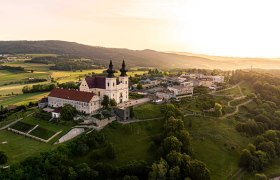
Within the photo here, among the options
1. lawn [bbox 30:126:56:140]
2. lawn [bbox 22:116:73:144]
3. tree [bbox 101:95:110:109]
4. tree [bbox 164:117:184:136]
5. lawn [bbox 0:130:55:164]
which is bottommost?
lawn [bbox 0:130:55:164]

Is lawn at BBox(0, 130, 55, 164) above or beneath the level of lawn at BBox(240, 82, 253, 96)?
beneath

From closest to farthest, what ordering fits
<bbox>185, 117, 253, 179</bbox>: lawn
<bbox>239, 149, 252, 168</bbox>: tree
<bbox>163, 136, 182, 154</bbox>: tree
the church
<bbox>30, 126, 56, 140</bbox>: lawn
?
<bbox>163, 136, 182, 154</bbox>: tree
<bbox>185, 117, 253, 179</bbox>: lawn
<bbox>239, 149, 252, 168</bbox>: tree
<bbox>30, 126, 56, 140</bbox>: lawn
the church

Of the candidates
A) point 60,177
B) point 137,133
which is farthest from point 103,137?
point 60,177

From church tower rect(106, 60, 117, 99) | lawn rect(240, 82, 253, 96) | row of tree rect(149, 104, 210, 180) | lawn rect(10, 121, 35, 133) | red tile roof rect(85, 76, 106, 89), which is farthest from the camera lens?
lawn rect(240, 82, 253, 96)

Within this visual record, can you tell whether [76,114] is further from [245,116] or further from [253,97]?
[253,97]

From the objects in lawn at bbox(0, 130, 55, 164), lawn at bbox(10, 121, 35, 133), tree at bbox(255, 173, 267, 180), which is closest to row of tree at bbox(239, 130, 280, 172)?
tree at bbox(255, 173, 267, 180)

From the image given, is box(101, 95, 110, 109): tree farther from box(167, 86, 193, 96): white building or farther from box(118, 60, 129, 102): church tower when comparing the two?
box(167, 86, 193, 96): white building

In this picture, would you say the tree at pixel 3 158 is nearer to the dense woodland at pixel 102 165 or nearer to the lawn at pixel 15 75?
the dense woodland at pixel 102 165
